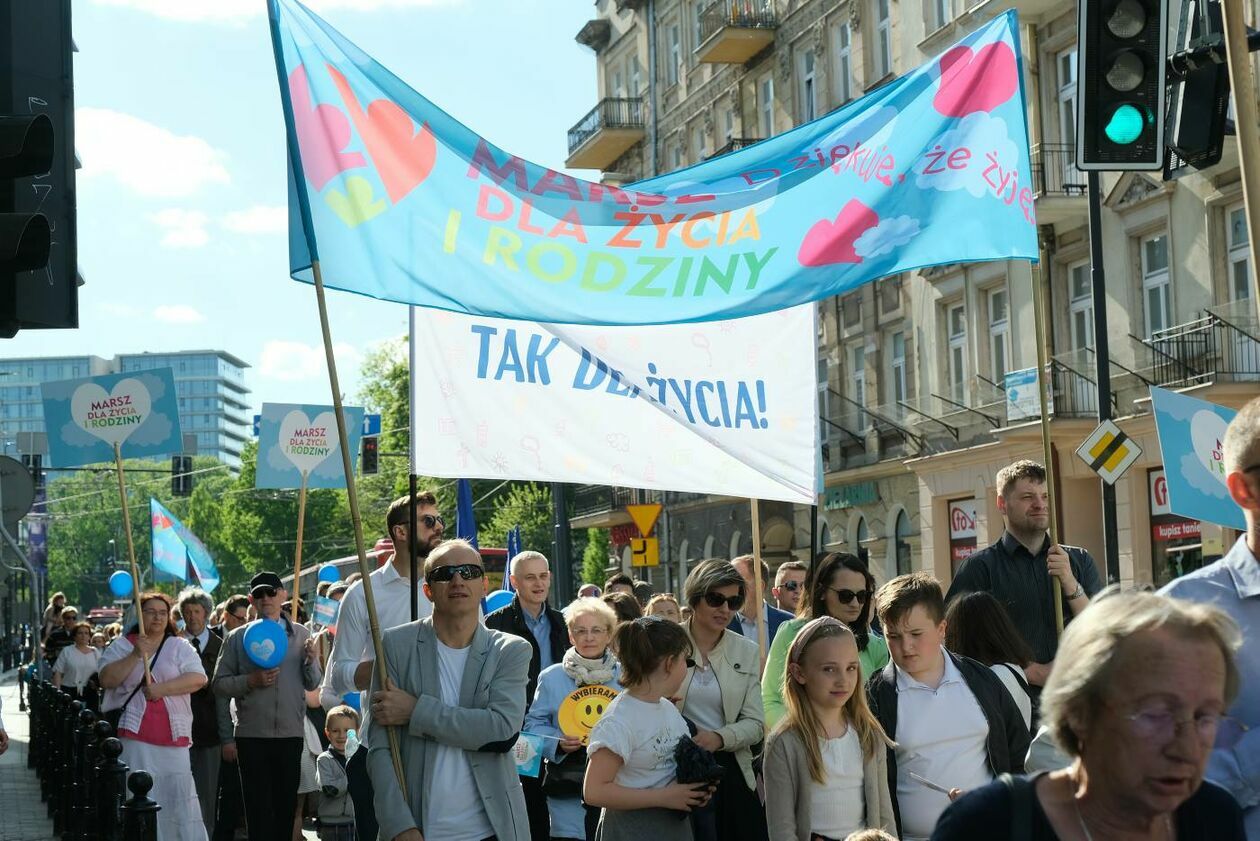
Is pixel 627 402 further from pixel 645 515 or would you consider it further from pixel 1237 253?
pixel 1237 253

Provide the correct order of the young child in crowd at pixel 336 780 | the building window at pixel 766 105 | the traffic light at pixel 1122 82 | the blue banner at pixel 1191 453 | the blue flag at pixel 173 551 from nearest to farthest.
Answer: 1. the traffic light at pixel 1122 82
2. the blue banner at pixel 1191 453
3. the young child in crowd at pixel 336 780
4. the blue flag at pixel 173 551
5. the building window at pixel 766 105

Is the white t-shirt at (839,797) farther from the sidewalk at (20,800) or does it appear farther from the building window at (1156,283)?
the building window at (1156,283)

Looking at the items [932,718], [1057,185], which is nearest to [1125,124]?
[932,718]

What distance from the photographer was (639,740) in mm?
6660

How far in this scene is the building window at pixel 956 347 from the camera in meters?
34.8

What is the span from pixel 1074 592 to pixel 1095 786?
4.67m

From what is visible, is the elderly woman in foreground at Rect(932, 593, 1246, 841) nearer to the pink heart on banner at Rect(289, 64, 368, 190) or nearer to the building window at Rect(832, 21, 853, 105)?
the pink heart on banner at Rect(289, 64, 368, 190)

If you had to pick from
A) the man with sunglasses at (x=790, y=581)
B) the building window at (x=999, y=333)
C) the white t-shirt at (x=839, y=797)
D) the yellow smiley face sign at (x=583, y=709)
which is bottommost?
the white t-shirt at (x=839, y=797)

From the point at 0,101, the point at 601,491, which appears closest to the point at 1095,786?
the point at 0,101

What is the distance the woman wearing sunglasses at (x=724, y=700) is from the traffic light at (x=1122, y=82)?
8.00 feet

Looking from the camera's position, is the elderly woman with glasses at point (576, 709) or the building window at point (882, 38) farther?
the building window at point (882, 38)

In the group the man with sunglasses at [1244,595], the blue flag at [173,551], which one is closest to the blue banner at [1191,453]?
the man with sunglasses at [1244,595]

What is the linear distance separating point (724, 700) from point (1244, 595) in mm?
3996

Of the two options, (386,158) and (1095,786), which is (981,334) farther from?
(1095,786)
